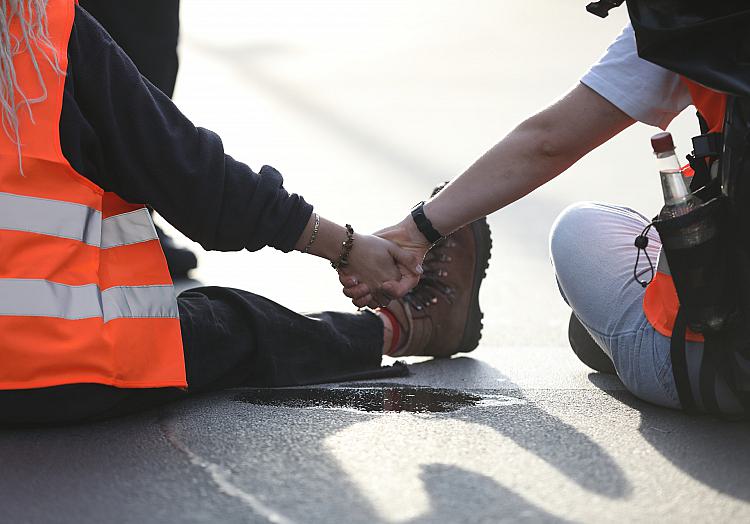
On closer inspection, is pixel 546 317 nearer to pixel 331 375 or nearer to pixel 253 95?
pixel 331 375

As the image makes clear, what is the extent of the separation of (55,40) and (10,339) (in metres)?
0.50

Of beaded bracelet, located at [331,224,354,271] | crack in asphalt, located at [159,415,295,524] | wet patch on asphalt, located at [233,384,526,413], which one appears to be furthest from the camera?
beaded bracelet, located at [331,224,354,271]

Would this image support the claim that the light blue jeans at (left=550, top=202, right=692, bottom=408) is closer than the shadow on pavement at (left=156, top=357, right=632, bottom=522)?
No

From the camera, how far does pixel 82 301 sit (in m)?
1.64

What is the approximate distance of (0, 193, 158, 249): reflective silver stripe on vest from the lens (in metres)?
1.57

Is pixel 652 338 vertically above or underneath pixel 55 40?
underneath

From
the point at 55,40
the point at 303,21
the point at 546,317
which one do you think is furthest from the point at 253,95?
the point at 55,40

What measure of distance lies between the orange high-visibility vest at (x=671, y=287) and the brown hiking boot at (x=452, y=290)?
0.78 m

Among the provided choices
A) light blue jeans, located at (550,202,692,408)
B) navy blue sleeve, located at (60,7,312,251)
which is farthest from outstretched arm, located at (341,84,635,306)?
navy blue sleeve, located at (60,7,312,251)

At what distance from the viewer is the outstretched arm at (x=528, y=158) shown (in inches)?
71.4

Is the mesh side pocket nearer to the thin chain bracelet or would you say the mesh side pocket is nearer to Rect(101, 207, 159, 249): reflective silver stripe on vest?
the thin chain bracelet

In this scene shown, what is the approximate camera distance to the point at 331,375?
2188mm

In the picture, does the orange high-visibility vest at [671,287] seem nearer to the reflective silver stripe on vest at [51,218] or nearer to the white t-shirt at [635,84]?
the white t-shirt at [635,84]

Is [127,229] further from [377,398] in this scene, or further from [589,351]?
[589,351]
